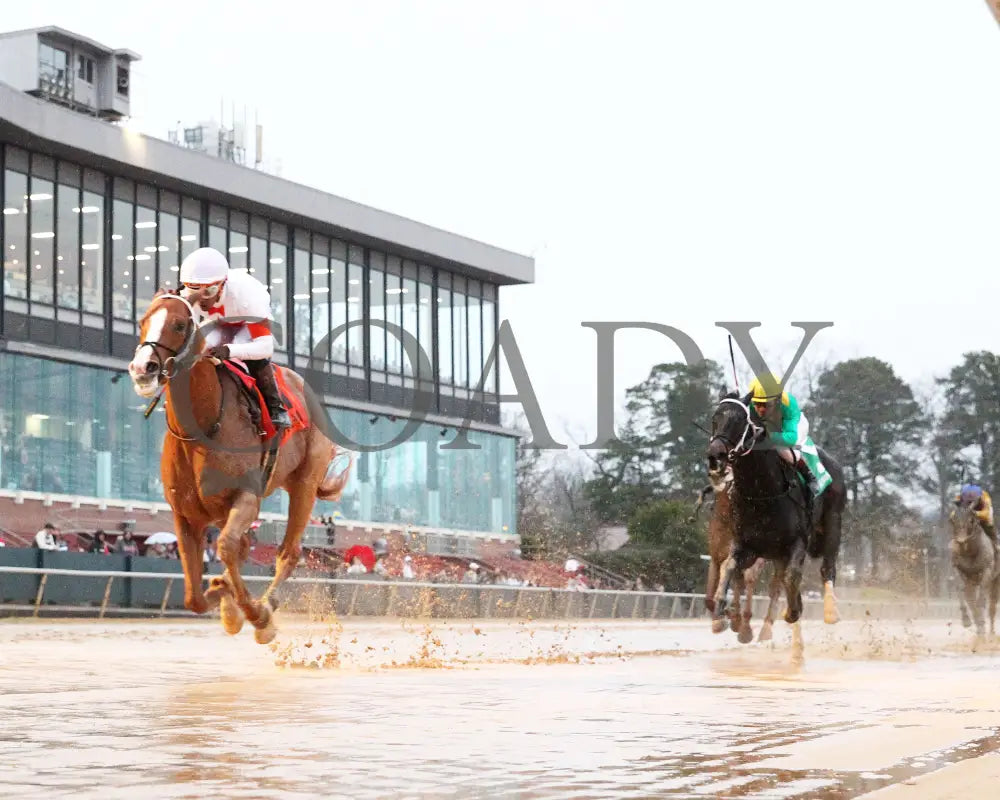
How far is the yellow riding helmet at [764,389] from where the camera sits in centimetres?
1488

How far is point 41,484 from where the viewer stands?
36719 mm

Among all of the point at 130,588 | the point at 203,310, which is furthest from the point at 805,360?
the point at 203,310

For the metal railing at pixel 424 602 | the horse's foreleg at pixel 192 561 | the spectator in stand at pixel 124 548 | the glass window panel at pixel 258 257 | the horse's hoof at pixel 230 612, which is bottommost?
the metal railing at pixel 424 602

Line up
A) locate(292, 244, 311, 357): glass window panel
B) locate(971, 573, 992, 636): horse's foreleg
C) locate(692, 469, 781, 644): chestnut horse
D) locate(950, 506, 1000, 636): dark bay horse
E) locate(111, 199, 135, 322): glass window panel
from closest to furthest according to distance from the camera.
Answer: locate(692, 469, 781, 644): chestnut horse → locate(971, 573, 992, 636): horse's foreleg → locate(950, 506, 1000, 636): dark bay horse → locate(111, 199, 135, 322): glass window panel → locate(292, 244, 311, 357): glass window panel

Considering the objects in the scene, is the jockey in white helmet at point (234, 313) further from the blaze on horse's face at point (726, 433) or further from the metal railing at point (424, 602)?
the metal railing at point (424, 602)

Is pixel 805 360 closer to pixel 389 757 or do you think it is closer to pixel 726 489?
pixel 726 489

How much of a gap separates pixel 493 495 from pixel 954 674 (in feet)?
134

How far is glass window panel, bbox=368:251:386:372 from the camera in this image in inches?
2003

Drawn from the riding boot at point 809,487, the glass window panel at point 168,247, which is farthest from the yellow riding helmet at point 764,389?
the glass window panel at point 168,247

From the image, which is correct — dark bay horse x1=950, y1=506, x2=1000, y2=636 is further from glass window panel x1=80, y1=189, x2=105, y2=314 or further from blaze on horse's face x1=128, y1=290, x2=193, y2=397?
glass window panel x1=80, y1=189, x2=105, y2=314

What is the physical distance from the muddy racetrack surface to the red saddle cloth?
5.52ft

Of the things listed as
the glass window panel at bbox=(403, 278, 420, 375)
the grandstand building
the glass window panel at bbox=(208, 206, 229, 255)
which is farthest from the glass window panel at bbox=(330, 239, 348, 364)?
the glass window panel at bbox=(208, 206, 229, 255)

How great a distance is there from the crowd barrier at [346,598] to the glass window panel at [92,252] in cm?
1317

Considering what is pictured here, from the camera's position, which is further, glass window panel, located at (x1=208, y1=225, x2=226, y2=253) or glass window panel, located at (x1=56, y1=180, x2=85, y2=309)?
glass window panel, located at (x1=208, y1=225, x2=226, y2=253)
